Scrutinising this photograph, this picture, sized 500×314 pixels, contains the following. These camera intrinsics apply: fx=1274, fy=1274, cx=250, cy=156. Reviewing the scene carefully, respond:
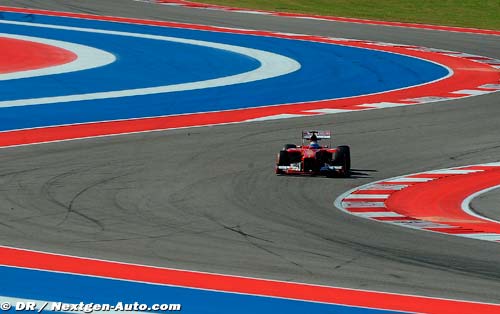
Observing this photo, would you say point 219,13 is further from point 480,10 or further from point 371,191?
point 371,191

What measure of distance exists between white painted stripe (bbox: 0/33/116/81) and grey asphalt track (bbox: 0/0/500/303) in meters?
9.68

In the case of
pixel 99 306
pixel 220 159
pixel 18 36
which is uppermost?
pixel 99 306

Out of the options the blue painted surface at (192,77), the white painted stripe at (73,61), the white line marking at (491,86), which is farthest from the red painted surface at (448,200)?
the white painted stripe at (73,61)

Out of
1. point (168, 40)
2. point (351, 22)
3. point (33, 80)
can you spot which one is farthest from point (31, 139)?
point (351, 22)

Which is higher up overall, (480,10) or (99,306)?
(99,306)

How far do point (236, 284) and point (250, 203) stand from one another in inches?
194

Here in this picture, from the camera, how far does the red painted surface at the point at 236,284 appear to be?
12.2m

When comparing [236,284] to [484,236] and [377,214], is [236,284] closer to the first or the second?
[484,236]

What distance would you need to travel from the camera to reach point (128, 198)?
59.4ft

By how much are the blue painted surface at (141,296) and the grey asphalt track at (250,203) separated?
89 centimetres

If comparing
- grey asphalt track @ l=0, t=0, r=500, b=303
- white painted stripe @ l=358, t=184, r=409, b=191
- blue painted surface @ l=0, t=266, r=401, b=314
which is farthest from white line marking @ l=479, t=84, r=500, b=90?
blue painted surface @ l=0, t=266, r=401, b=314

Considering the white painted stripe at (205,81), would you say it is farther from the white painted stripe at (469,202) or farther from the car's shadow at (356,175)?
the white painted stripe at (469,202)

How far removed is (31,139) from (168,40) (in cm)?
1778

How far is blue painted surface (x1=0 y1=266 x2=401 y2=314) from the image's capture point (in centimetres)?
1212
